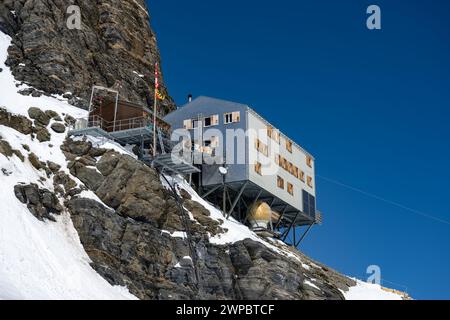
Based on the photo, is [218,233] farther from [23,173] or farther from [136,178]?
[23,173]

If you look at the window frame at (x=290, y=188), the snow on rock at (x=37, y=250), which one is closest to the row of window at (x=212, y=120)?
the window frame at (x=290, y=188)

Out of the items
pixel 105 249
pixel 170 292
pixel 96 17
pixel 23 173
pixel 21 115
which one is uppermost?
pixel 96 17

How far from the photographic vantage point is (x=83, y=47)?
81938 mm

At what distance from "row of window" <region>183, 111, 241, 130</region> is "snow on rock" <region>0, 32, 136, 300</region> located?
23.9m

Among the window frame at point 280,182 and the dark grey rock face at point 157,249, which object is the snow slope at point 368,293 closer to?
the dark grey rock face at point 157,249

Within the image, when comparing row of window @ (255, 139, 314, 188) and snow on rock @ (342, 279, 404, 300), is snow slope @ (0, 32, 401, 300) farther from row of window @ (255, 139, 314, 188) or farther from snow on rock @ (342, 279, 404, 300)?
row of window @ (255, 139, 314, 188)

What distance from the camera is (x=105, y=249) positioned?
5281 cm

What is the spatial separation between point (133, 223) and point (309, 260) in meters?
26.7

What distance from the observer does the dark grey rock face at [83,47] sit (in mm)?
73188

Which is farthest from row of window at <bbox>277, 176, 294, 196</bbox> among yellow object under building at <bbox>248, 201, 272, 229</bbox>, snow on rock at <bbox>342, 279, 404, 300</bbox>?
snow on rock at <bbox>342, 279, 404, 300</bbox>

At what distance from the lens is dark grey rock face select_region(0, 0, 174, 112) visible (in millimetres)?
73188

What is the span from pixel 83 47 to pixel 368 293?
152 feet

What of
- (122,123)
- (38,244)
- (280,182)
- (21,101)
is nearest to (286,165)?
(280,182)
